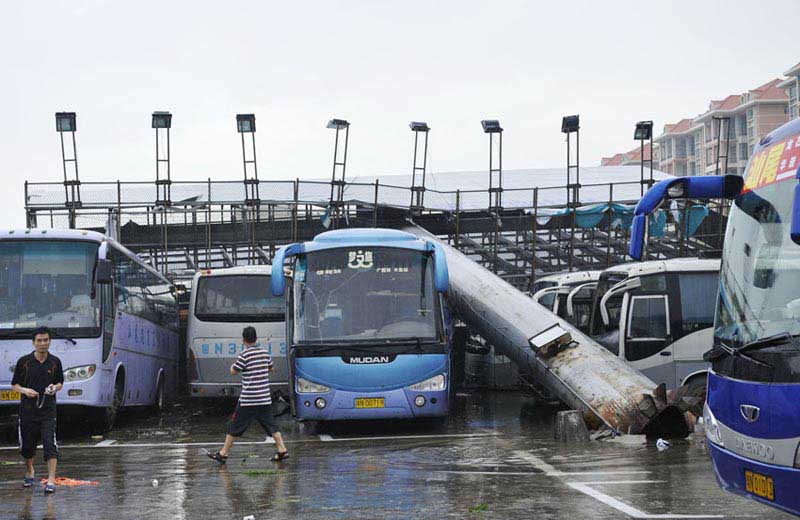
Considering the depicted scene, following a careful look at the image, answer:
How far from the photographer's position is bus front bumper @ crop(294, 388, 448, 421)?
59.3 feet

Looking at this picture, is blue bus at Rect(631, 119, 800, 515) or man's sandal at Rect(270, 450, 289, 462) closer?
blue bus at Rect(631, 119, 800, 515)

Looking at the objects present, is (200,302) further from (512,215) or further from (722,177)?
(722,177)

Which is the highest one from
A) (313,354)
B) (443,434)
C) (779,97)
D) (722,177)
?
(779,97)

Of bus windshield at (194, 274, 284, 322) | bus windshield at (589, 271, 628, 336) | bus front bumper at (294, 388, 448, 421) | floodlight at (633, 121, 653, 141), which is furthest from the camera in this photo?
floodlight at (633, 121, 653, 141)

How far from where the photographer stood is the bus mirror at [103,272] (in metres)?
18.0

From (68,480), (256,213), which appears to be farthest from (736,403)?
(256,213)

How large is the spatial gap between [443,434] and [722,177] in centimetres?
1047

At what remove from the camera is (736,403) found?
306 inches

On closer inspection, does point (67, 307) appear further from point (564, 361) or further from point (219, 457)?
point (564, 361)

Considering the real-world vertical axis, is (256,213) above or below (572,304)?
above

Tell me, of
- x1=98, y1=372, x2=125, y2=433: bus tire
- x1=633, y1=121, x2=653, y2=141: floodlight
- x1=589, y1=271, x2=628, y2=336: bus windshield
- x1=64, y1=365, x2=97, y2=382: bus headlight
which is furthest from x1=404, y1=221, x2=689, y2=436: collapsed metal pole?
x1=633, y1=121, x2=653, y2=141: floodlight

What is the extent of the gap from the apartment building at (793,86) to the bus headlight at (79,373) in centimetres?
8310

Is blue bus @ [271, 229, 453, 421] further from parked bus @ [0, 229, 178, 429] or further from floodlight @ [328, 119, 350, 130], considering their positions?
floodlight @ [328, 119, 350, 130]

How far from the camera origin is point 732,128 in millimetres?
119562
